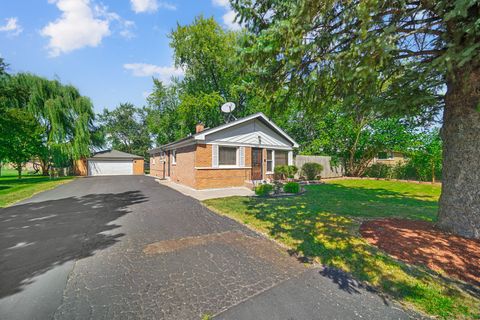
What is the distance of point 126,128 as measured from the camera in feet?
151

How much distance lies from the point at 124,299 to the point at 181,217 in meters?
3.62

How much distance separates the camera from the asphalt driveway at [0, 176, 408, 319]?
2.25m

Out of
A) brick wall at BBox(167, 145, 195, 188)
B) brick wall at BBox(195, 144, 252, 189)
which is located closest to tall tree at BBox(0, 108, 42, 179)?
brick wall at BBox(167, 145, 195, 188)

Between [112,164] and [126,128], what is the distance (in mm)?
21439

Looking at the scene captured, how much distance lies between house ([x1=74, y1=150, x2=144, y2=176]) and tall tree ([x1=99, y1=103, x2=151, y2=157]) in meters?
15.4

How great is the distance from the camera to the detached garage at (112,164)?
26.7 meters

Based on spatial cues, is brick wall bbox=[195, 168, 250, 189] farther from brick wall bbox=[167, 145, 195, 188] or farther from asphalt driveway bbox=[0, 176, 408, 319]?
asphalt driveway bbox=[0, 176, 408, 319]

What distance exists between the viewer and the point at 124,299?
245 cm

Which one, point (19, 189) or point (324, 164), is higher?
point (324, 164)

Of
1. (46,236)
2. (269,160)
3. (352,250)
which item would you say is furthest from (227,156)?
(352,250)

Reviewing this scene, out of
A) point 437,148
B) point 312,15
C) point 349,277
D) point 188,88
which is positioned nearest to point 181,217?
point 349,277

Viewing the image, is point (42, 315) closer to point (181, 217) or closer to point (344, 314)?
point (344, 314)

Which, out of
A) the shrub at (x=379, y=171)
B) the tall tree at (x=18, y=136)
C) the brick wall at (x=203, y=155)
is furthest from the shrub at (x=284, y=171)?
the tall tree at (x=18, y=136)

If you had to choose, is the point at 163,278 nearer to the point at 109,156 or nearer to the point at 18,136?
the point at 18,136
